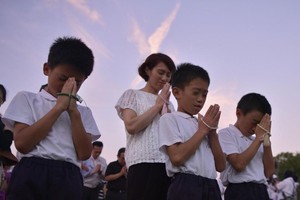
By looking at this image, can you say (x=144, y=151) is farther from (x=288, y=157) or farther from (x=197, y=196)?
(x=288, y=157)

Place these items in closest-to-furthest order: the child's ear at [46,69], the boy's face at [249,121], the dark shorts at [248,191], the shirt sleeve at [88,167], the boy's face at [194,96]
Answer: the child's ear at [46,69] < the boy's face at [194,96] < the dark shorts at [248,191] < the boy's face at [249,121] < the shirt sleeve at [88,167]

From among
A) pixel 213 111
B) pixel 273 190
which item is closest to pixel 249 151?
pixel 213 111

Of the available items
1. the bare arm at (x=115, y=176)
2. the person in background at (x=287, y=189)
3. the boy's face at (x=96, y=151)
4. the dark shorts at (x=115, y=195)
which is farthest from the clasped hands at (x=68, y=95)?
the person in background at (x=287, y=189)

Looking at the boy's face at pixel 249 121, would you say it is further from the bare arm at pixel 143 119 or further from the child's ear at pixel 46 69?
the child's ear at pixel 46 69

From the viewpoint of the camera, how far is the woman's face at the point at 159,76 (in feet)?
12.5

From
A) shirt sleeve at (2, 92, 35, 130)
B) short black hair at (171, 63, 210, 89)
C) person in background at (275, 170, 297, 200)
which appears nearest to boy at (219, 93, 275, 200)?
short black hair at (171, 63, 210, 89)

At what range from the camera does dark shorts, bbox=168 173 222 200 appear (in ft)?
9.40

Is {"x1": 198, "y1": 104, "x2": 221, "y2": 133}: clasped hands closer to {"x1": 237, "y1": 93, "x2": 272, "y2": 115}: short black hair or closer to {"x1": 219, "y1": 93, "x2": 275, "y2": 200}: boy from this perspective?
{"x1": 219, "y1": 93, "x2": 275, "y2": 200}: boy

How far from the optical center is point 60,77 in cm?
268

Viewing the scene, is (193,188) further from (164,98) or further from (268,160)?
(268,160)

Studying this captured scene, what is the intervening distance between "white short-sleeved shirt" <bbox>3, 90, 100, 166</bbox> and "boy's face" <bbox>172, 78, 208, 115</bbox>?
0.89 metres

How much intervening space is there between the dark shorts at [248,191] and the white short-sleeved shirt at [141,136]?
80 cm

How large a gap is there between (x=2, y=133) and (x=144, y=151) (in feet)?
3.56

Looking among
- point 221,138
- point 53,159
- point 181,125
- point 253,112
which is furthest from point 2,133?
point 253,112
